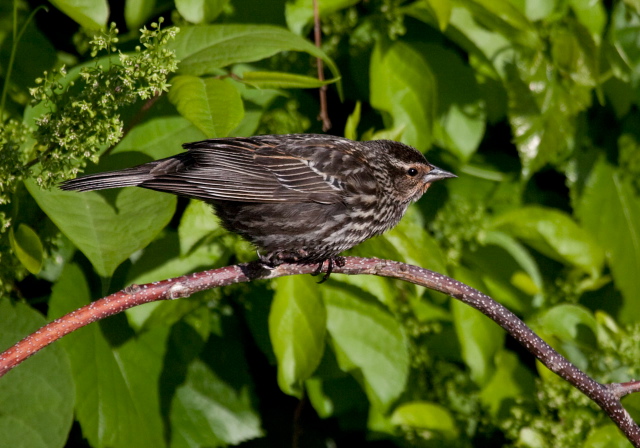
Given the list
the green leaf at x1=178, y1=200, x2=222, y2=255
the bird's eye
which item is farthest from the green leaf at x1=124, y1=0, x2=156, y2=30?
the bird's eye

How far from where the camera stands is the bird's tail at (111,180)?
2.98 meters

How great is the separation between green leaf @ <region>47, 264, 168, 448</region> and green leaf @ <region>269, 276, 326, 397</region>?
25.3 inches

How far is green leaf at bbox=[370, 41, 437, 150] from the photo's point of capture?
3.76 metres

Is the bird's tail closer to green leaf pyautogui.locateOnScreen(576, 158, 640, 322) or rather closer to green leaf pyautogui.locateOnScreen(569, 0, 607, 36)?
green leaf pyautogui.locateOnScreen(569, 0, 607, 36)

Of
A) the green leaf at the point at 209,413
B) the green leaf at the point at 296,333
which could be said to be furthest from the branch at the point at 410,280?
the green leaf at the point at 209,413

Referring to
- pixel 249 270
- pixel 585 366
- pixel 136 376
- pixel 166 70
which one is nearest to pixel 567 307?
pixel 585 366

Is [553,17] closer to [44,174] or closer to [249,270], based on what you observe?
[249,270]

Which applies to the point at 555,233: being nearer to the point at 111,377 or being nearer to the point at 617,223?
the point at 617,223

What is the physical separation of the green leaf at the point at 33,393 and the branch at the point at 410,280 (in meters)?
0.76

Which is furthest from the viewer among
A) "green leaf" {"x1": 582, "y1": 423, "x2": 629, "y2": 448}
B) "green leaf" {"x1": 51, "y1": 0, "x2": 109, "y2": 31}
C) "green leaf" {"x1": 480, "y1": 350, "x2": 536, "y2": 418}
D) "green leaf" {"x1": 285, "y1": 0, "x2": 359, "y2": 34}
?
"green leaf" {"x1": 480, "y1": 350, "x2": 536, "y2": 418}

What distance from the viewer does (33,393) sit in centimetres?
312

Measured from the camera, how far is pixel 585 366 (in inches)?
170

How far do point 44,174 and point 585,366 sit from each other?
2945 mm

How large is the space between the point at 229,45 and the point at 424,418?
1929mm
